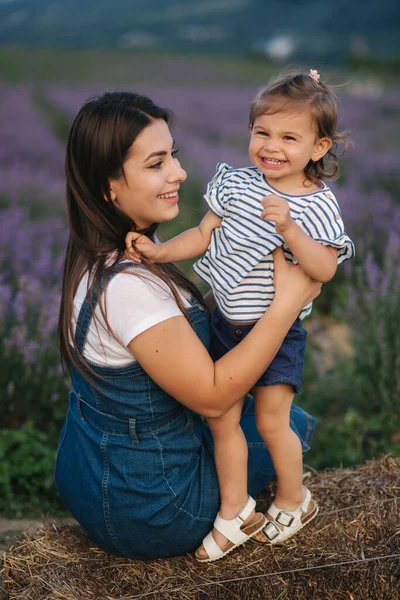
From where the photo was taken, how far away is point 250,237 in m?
2.04

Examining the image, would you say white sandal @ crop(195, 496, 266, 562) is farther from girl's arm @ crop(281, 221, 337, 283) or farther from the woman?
girl's arm @ crop(281, 221, 337, 283)

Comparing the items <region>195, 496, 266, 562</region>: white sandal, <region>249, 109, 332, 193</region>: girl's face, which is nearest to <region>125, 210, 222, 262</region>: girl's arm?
<region>249, 109, 332, 193</region>: girl's face

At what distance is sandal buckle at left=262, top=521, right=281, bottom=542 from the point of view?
7.22ft

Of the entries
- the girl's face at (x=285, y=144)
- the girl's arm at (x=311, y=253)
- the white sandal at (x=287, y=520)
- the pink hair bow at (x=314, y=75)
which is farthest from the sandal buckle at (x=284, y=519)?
the pink hair bow at (x=314, y=75)

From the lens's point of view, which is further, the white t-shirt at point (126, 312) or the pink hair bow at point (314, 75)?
the pink hair bow at point (314, 75)

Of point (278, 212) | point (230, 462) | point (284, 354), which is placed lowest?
point (230, 462)

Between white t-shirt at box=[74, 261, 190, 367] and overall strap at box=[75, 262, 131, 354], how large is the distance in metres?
0.01

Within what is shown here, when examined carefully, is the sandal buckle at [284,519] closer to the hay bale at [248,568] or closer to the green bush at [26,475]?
the hay bale at [248,568]

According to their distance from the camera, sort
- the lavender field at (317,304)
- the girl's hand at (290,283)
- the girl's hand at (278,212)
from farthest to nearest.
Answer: the lavender field at (317,304), the girl's hand at (290,283), the girl's hand at (278,212)

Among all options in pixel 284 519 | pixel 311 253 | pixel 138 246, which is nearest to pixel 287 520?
pixel 284 519

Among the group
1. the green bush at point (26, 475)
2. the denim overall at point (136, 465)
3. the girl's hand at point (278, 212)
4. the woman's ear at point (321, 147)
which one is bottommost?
the green bush at point (26, 475)

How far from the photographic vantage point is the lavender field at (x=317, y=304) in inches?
139

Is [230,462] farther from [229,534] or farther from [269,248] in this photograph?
[269,248]

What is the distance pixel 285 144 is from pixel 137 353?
0.74m
